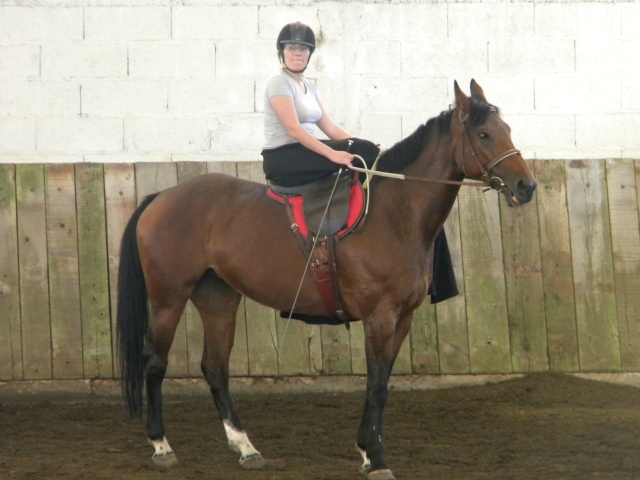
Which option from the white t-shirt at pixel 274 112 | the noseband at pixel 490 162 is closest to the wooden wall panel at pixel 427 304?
the white t-shirt at pixel 274 112

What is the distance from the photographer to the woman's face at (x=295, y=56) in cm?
488

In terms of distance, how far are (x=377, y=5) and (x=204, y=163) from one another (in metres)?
1.76

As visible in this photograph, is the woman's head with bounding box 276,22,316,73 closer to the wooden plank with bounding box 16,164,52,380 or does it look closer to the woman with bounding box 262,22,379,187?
the woman with bounding box 262,22,379,187

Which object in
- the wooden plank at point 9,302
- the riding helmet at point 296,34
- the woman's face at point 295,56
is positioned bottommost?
the wooden plank at point 9,302

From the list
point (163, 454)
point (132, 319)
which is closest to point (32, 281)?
point (132, 319)

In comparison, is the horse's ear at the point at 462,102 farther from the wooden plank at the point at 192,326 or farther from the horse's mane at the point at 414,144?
the wooden plank at the point at 192,326

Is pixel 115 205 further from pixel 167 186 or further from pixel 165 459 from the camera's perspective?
pixel 165 459

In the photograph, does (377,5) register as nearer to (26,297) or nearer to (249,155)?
(249,155)

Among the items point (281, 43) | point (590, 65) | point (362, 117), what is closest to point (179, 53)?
point (362, 117)

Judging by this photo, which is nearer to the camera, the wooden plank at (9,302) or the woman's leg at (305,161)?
the woman's leg at (305,161)

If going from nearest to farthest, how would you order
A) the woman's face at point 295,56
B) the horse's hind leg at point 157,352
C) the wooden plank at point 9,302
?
1. the woman's face at point 295,56
2. the horse's hind leg at point 157,352
3. the wooden plank at point 9,302

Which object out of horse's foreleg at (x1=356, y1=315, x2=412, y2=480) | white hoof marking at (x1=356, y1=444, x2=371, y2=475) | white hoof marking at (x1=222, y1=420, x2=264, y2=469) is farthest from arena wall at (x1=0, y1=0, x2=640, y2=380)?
horse's foreleg at (x1=356, y1=315, x2=412, y2=480)

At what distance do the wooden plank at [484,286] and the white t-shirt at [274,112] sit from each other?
1911mm

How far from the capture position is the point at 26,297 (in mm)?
6465
